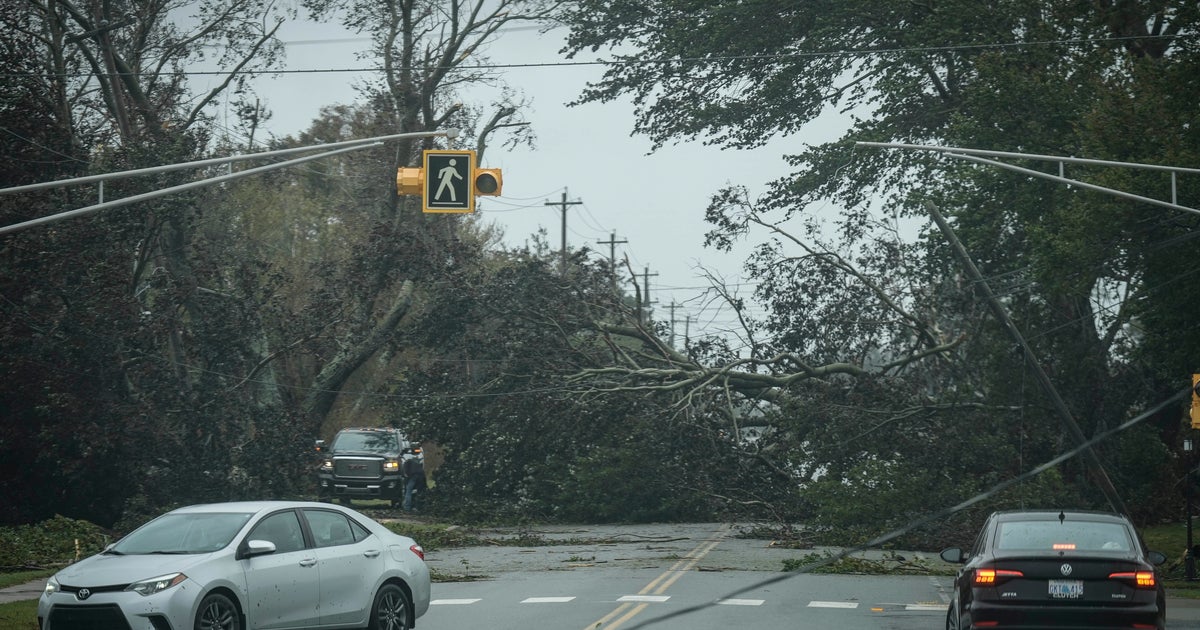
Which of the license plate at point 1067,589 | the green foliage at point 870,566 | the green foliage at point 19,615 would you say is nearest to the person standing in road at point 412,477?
the green foliage at point 870,566

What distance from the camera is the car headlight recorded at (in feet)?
36.3

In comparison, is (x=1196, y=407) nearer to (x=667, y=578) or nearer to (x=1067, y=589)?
(x=667, y=578)

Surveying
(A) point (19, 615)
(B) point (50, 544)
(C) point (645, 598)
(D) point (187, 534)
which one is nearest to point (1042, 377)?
(C) point (645, 598)

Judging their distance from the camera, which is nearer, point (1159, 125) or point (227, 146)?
point (1159, 125)

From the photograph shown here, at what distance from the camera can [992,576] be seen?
36.7 feet

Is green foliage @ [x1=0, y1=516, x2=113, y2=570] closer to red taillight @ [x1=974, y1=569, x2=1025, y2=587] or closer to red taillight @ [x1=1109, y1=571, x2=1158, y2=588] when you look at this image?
red taillight @ [x1=974, y1=569, x2=1025, y2=587]

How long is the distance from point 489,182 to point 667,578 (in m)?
6.43

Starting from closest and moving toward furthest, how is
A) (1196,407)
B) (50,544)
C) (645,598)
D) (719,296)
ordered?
(645,598) → (1196,407) → (50,544) → (719,296)

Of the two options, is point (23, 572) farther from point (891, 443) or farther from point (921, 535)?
point (891, 443)

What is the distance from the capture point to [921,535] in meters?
25.9

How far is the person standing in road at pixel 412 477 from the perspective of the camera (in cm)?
3656

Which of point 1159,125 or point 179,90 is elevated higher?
point 179,90

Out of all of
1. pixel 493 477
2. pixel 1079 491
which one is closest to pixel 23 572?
pixel 493 477

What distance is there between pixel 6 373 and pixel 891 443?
1934 cm
